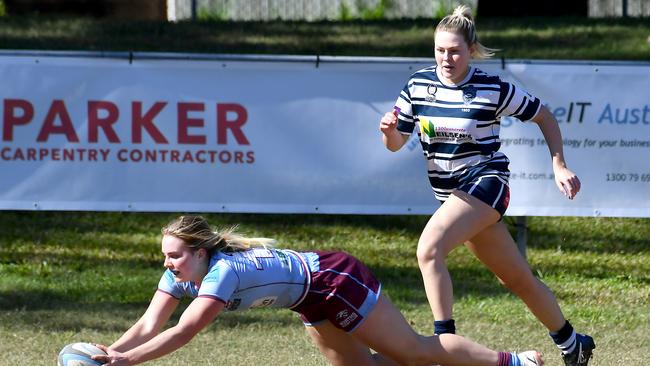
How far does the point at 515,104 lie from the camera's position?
6.31 meters

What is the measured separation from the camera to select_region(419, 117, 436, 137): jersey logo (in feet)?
20.6

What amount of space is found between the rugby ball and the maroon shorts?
1.03 metres

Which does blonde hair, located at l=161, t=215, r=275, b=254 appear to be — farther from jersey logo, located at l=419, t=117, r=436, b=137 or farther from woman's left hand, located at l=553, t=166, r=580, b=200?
woman's left hand, located at l=553, t=166, r=580, b=200

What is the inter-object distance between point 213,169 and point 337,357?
3.55 m

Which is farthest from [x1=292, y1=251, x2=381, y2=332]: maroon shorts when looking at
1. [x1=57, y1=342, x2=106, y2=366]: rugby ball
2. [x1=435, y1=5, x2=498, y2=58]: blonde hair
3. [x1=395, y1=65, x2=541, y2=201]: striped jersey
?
[x1=435, y1=5, x2=498, y2=58]: blonde hair

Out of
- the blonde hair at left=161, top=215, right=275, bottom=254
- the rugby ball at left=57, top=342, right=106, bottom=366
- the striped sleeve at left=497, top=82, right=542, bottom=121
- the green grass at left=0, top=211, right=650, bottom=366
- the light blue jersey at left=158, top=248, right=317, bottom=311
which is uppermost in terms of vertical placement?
the striped sleeve at left=497, top=82, right=542, bottom=121

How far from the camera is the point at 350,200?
946 cm

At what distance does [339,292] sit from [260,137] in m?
3.94

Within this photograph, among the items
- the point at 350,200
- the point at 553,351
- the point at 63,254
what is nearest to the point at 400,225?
the point at 350,200

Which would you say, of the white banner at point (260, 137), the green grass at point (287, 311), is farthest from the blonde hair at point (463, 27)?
the white banner at point (260, 137)

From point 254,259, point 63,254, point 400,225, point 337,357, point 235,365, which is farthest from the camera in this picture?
point 400,225

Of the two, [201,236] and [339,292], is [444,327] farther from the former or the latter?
[201,236]

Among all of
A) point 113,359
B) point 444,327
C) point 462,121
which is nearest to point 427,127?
point 462,121

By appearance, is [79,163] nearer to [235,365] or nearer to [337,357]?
[235,365]
